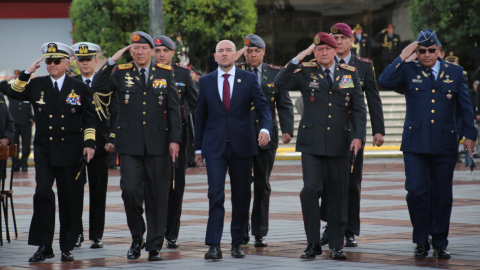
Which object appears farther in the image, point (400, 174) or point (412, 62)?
point (400, 174)

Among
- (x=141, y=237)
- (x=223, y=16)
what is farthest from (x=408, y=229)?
(x=223, y=16)

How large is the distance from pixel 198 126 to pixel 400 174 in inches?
393

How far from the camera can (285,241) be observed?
27.8 feet

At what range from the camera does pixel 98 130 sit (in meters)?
8.73

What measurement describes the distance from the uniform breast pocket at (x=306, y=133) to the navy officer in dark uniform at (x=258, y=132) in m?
0.70

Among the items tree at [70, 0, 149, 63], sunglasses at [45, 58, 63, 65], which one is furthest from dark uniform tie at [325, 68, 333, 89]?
tree at [70, 0, 149, 63]

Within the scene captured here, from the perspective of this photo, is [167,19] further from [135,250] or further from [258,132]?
[135,250]

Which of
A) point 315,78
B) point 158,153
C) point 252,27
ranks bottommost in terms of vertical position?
point 158,153

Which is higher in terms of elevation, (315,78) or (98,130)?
(315,78)

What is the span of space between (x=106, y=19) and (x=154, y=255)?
64.0 feet

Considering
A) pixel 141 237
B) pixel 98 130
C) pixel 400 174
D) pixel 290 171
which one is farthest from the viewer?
pixel 290 171

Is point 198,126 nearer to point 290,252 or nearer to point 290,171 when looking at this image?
point 290,252

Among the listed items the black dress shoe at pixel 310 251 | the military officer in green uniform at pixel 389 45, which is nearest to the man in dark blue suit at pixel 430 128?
the black dress shoe at pixel 310 251

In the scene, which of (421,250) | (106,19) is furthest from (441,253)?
(106,19)
